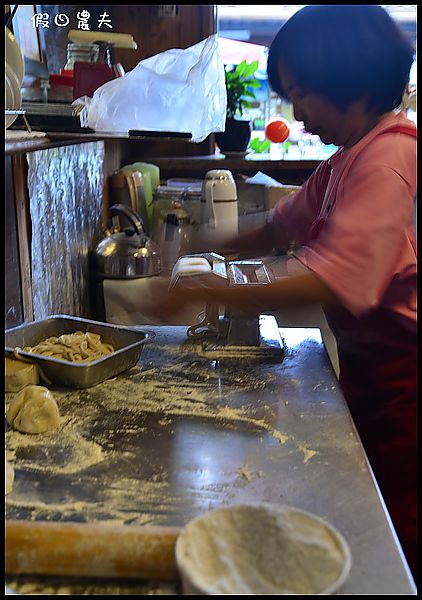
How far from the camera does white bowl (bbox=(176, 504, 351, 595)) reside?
0.64 meters

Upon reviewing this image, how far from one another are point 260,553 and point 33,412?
1.74 feet

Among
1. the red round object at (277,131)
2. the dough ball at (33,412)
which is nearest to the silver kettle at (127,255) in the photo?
the dough ball at (33,412)

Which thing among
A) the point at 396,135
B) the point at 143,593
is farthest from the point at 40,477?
the point at 396,135

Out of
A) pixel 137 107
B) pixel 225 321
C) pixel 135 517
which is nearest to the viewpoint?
pixel 135 517

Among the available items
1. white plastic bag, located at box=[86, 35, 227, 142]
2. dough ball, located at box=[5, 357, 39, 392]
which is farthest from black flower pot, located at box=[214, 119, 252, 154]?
dough ball, located at box=[5, 357, 39, 392]

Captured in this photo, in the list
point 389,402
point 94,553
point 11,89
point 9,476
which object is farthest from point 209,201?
point 94,553

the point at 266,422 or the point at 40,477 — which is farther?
the point at 266,422

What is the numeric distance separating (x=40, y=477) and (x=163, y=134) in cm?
174

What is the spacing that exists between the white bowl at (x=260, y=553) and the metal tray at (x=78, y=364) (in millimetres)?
576

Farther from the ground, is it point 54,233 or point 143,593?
point 54,233

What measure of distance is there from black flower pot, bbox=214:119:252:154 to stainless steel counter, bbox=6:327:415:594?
2.59 m

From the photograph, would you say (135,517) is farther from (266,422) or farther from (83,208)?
(83,208)

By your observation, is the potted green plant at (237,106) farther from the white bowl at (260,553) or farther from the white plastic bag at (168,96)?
the white bowl at (260,553)

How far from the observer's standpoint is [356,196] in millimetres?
1086
